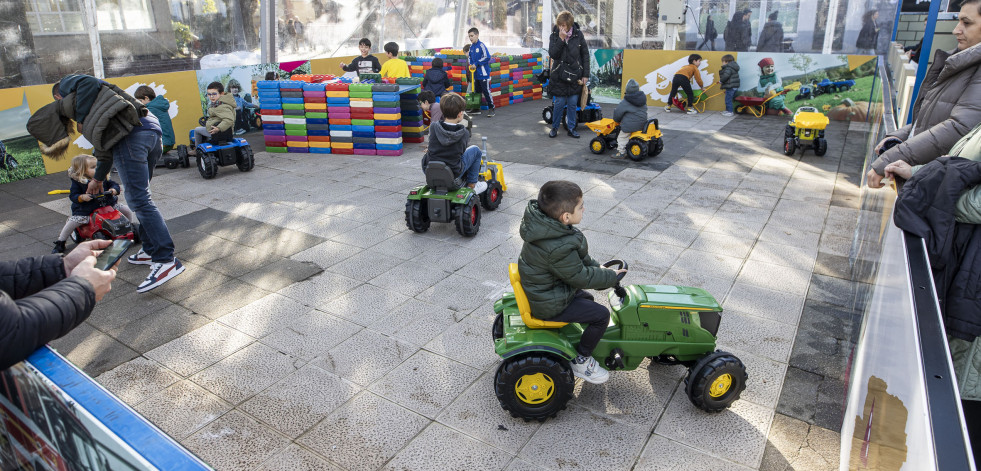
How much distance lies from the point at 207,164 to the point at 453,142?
4823 millimetres

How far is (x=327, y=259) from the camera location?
618 centimetres

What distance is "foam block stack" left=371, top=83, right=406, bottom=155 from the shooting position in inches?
410

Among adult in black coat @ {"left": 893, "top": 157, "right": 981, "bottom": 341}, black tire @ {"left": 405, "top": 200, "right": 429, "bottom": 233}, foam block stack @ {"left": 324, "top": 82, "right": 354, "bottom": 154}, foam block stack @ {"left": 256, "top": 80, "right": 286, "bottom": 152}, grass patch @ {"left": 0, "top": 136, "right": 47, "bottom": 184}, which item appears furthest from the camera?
foam block stack @ {"left": 256, "top": 80, "right": 286, "bottom": 152}

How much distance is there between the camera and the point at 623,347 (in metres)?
3.75

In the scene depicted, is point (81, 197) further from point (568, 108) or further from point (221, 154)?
point (568, 108)

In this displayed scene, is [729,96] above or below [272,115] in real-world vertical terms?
below

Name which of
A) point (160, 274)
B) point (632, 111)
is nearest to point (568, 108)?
point (632, 111)

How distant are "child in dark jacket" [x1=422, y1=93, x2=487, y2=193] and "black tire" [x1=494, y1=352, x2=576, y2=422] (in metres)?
3.48

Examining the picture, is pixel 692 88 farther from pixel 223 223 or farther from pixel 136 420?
pixel 136 420

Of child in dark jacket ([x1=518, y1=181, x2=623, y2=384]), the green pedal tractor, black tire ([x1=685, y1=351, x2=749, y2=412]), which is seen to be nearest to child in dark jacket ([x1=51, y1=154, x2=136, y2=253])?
the green pedal tractor

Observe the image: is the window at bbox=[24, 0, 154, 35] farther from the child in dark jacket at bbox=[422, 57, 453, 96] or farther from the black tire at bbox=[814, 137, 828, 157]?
the black tire at bbox=[814, 137, 828, 157]

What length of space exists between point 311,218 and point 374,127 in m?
3.66

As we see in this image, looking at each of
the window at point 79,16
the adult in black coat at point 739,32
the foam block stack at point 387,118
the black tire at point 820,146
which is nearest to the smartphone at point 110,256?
the foam block stack at point 387,118

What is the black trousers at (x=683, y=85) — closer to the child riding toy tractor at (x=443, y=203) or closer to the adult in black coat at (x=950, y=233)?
the child riding toy tractor at (x=443, y=203)
